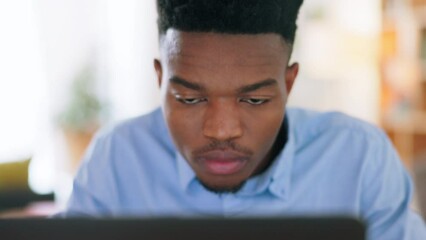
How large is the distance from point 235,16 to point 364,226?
0.36 m

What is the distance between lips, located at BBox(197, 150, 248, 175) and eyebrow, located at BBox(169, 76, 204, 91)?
78 mm

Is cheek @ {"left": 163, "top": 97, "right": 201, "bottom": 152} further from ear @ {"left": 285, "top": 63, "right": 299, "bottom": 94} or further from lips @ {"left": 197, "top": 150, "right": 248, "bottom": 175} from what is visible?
ear @ {"left": 285, "top": 63, "right": 299, "bottom": 94}

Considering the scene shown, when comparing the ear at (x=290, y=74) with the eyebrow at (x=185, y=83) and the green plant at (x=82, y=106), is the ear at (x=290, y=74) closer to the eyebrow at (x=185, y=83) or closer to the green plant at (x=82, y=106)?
the eyebrow at (x=185, y=83)

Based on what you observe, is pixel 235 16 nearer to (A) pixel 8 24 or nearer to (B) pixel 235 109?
(B) pixel 235 109

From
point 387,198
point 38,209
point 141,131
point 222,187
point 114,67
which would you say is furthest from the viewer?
point 114,67

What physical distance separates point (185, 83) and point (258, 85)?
85mm

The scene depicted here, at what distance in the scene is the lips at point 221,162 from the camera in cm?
79

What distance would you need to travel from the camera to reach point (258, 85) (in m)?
0.78

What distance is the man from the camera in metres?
0.78

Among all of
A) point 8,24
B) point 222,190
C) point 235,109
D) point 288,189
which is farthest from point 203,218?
point 8,24

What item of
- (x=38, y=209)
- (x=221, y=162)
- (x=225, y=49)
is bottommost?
(x=38, y=209)

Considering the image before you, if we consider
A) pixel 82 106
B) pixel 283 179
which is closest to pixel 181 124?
pixel 283 179

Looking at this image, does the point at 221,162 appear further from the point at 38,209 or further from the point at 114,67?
the point at 114,67

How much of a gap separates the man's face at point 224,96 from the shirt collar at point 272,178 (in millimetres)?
154
